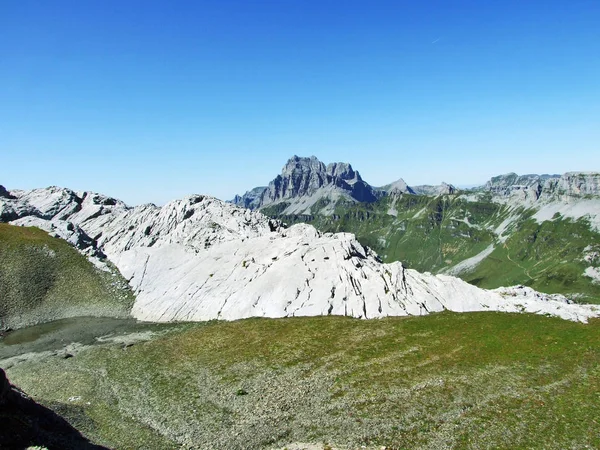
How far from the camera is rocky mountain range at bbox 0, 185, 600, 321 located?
7950 cm

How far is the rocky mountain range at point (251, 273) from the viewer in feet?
261

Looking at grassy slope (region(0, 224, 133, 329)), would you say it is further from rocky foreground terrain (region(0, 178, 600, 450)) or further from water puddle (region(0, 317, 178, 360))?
water puddle (region(0, 317, 178, 360))

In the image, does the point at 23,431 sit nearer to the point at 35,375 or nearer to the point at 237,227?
the point at 35,375

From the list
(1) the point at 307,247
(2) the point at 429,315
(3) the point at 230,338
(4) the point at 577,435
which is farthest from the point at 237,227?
(4) the point at 577,435

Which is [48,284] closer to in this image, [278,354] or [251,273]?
[251,273]

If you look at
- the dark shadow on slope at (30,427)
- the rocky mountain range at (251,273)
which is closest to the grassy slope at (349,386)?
the dark shadow on slope at (30,427)

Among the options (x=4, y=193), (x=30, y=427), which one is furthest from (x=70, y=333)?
(x=4, y=193)

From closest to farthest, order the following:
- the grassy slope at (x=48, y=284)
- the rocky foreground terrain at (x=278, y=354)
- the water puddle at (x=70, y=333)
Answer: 1. the rocky foreground terrain at (x=278, y=354)
2. the water puddle at (x=70, y=333)
3. the grassy slope at (x=48, y=284)

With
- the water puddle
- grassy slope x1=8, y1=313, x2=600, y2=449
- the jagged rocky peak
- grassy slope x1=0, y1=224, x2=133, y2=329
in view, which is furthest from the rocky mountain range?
the jagged rocky peak

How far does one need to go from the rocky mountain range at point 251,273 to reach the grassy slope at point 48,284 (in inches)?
232

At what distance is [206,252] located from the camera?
367ft

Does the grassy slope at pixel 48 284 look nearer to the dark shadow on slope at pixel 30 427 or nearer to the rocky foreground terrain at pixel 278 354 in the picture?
the rocky foreground terrain at pixel 278 354

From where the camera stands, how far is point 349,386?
47219 millimetres

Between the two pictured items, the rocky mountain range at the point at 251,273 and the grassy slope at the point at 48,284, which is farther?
the grassy slope at the point at 48,284
